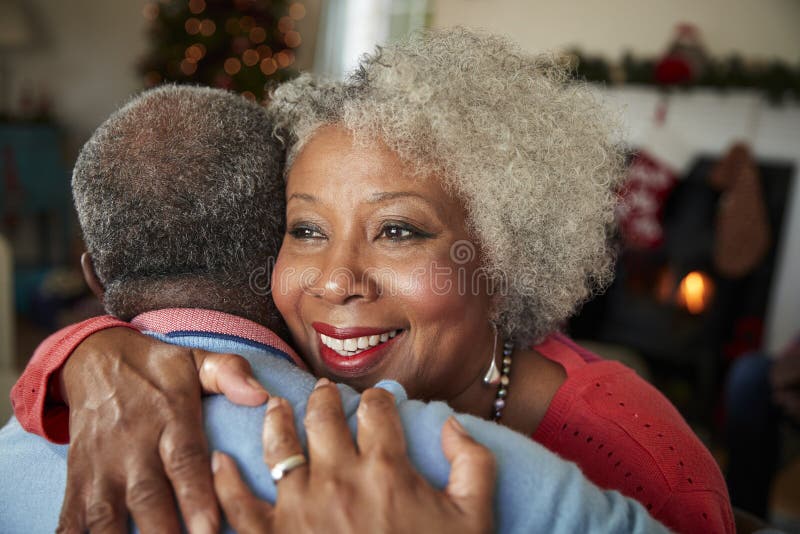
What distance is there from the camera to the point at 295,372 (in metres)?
0.96

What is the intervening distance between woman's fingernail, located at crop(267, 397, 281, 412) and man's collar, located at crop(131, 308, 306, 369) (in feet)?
0.71

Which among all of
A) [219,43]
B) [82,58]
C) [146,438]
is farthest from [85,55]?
[146,438]

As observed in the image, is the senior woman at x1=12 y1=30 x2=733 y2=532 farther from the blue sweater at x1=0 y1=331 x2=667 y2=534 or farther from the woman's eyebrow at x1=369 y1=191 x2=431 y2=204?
the blue sweater at x1=0 y1=331 x2=667 y2=534

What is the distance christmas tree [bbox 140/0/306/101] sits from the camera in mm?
5297

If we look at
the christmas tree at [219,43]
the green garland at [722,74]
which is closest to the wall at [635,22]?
the green garland at [722,74]

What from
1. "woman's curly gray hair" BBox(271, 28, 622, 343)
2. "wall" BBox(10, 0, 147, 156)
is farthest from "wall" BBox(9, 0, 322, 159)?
"woman's curly gray hair" BBox(271, 28, 622, 343)

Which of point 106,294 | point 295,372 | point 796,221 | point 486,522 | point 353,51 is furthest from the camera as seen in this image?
point 353,51

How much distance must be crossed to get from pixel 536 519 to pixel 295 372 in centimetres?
40

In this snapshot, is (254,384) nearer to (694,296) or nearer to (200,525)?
(200,525)

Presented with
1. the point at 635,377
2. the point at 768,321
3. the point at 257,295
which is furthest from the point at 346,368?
the point at 768,321

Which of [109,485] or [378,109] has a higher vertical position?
[378,109]

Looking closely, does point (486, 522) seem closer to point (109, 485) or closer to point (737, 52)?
point (109, 485)

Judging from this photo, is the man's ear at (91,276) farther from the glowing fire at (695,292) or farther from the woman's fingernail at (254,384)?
the glowing fire at (695,292)

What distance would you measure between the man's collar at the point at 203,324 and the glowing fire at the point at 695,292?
3.77 metres
